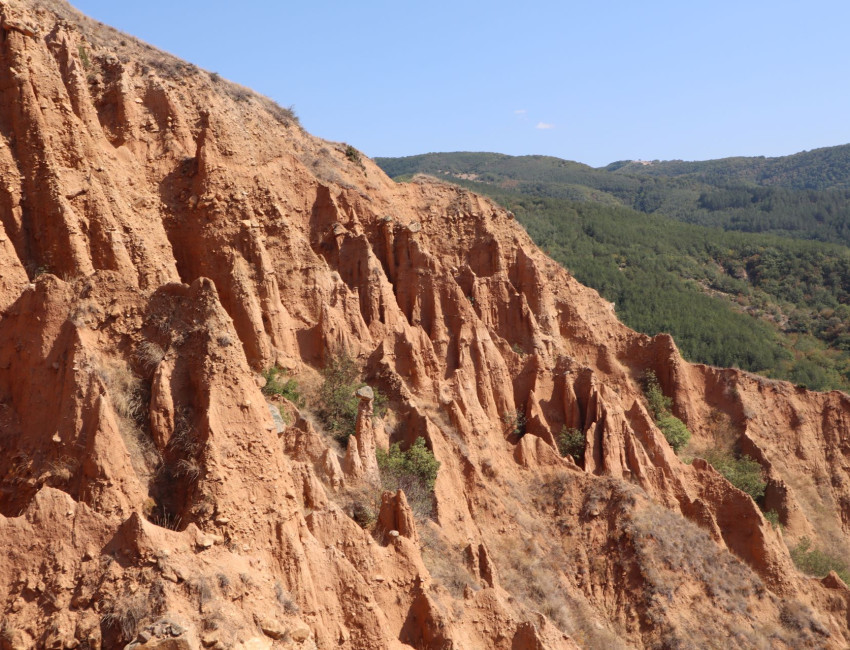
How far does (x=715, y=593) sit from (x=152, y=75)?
2312cm

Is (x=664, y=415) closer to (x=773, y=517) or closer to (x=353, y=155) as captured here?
(x=773, y=517)

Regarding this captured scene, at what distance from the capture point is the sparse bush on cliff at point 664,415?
32.2 meters

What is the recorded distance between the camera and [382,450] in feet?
71.5

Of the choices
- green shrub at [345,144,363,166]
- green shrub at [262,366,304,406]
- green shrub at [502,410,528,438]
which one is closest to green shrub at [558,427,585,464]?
green shrub at [502,410,528,438]

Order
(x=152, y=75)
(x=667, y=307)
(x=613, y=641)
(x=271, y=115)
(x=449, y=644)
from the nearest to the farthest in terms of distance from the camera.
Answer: (x=449, y=644) < (x=613, y=641) < (x=152, y=75) < (x=271, y=115) < (x=667, y=307)

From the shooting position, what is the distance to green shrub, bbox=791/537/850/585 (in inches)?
1150

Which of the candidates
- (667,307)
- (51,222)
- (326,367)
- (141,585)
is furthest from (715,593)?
(667,307)

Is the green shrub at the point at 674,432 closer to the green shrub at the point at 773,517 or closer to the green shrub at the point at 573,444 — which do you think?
the green shrub at the point at 773,517

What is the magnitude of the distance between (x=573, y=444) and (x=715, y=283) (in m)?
52.9

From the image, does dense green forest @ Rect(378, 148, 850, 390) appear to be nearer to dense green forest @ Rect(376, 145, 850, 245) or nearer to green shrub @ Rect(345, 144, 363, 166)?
green shrub @ Rect(345, 144, 363, 166)

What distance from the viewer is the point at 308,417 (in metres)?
20.9

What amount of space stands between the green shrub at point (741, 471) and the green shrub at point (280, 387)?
17630 millimetres

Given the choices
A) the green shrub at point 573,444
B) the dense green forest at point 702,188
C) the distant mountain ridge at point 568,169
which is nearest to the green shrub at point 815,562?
the green shrub at point 573,444

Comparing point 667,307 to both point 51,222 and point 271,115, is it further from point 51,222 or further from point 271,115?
point 51,222
